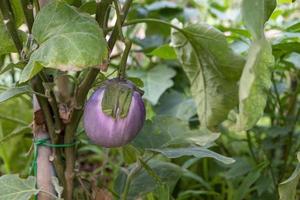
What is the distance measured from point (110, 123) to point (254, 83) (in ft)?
0.59

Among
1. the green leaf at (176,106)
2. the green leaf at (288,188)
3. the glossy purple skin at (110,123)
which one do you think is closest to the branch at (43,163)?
the glossy purple skin at (110,123)

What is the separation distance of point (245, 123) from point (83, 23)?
178 millimetres

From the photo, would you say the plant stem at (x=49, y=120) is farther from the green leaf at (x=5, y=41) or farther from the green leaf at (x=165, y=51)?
the green leaf at (x=165, y=51)

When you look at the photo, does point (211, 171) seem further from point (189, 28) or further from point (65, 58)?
point (65, 58)

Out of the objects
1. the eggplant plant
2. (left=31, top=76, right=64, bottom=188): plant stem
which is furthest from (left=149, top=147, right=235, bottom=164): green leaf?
(left=31, top=76, right=64, bottom=188): plant stem

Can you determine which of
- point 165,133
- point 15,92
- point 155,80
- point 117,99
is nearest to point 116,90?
point 117,99

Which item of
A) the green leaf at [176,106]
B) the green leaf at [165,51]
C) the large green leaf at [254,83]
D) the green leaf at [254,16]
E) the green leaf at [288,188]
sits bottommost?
the green leaf at [176,106]

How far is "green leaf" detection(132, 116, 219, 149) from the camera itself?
71 centimetres

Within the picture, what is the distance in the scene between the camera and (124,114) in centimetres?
52

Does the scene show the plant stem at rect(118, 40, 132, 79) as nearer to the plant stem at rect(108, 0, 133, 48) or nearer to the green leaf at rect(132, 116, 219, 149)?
the plant stem at rect(108, 0, 133, 48)

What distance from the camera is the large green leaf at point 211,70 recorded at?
574 mm

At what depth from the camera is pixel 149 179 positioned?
775 mm

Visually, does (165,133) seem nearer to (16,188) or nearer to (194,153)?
(194,153)

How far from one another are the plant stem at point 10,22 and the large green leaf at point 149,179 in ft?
0.94
